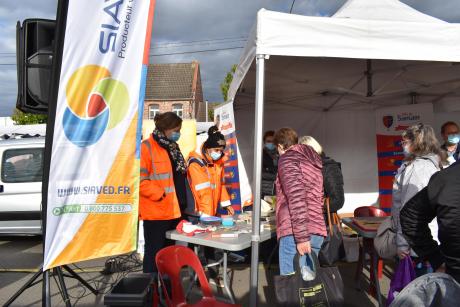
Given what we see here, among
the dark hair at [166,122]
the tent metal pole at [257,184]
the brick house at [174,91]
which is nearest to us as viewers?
the tent metal pole at [257,184]

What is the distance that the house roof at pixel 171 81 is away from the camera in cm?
3203

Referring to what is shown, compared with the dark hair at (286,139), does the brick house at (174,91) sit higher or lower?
higher

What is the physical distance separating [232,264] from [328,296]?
8.18 ft

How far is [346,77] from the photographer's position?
228 inches

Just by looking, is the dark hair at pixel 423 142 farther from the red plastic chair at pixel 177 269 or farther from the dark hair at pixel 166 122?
the dark hair at pixel 166 122

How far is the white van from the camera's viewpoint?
5.87 meters

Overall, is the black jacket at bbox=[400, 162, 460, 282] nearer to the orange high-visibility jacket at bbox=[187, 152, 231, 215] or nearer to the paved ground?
the paved ground

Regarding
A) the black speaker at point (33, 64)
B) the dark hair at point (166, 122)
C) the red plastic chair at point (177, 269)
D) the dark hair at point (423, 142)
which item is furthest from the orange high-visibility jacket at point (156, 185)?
the dark hair at point (423, 142)

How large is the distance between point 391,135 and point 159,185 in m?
5.18

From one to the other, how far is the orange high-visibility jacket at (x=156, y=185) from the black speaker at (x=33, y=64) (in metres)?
0.85

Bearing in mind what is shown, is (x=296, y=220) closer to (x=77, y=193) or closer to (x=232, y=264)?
(x=77, y=193)

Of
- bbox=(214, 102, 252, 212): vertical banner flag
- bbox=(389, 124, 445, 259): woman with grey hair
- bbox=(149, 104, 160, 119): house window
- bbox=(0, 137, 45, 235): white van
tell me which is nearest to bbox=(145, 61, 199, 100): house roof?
bbox=(149, 104, 160, 119): house window

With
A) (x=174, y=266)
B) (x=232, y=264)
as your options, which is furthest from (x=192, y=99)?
(x=174, y=266)

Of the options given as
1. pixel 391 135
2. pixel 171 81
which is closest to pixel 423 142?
pixel 391 135
